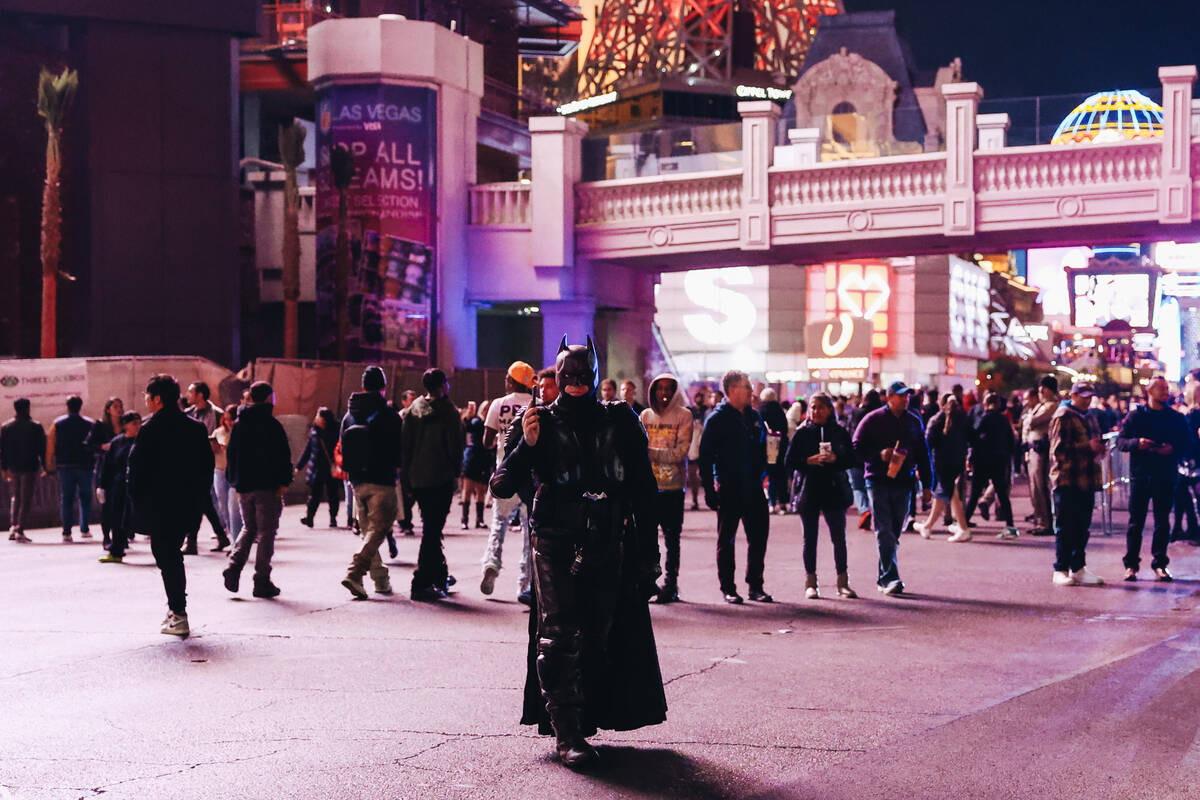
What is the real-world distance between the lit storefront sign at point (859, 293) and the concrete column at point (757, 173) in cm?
3797

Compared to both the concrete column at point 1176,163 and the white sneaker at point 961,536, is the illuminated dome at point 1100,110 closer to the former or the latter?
the concrete column at point 1176,163

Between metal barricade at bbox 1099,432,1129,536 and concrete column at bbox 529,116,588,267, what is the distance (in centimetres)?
1405

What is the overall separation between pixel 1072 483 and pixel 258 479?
673 cm

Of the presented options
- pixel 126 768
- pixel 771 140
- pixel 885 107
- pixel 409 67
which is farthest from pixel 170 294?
pixel 885 107

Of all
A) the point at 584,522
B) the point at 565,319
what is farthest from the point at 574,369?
the point at 565,319

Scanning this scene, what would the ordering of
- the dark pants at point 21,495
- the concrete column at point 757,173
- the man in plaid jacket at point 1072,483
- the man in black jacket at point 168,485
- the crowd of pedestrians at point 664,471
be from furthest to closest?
the concrete column at point 757,173 < the dark pants at point 21,495 < the man in plaid jacket at point 1072,483 < the crowd of pedestrians at point 664,471 < the man in black jacket at point 168,485

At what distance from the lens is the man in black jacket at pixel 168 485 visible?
9930 mm

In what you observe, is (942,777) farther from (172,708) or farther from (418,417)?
(418,417)

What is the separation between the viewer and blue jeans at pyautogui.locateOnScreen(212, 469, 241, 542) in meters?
16.0

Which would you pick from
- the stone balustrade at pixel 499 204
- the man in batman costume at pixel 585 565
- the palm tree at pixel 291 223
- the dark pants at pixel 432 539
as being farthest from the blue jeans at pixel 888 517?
the palm tree at pixel 291 223

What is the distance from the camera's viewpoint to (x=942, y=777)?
592cm

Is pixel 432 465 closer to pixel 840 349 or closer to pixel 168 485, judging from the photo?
pixel 168 485

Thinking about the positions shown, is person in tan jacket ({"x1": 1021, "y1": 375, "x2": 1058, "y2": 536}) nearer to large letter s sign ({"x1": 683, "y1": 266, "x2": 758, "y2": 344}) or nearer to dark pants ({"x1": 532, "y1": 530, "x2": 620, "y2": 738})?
dark pants ({"x1": 532, "y1": 530, "x2": 620, "y2": 738})

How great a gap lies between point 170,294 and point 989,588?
27.4 meters
